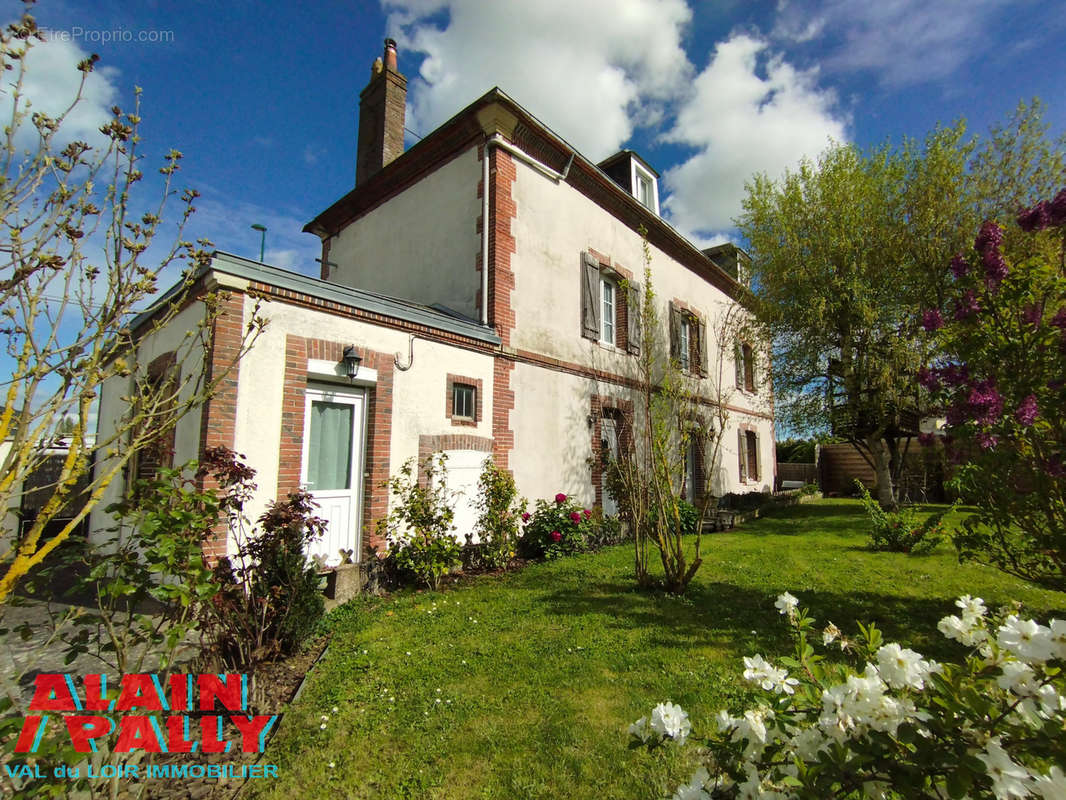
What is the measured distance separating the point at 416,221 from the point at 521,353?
3834 mm

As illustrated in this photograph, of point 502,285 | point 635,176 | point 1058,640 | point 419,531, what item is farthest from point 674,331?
point 1058,640

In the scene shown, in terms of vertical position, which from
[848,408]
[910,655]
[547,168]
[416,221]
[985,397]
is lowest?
[910,655]

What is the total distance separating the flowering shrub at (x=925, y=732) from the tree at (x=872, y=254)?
11216 mm

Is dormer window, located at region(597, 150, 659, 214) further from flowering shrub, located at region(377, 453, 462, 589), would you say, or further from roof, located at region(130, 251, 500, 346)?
flowering shrub, located at region(377, 453, 462, 589)

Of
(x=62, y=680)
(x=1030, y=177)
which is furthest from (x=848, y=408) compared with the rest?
(x=62, y=680)

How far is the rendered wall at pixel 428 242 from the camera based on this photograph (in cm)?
860

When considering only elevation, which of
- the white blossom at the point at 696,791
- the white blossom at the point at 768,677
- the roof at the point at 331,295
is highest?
the roof at the point at 331,295

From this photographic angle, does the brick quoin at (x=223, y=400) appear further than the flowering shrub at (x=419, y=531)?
No

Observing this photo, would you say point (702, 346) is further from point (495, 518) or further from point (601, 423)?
point (495, 518)

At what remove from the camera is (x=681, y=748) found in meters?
2.70

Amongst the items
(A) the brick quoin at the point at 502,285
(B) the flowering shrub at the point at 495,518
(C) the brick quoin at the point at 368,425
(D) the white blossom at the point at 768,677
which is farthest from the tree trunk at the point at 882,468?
(D) the white blossom at the point at 768,677

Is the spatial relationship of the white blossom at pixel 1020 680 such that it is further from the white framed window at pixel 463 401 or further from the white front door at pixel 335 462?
the white framed window at pixel 463 401

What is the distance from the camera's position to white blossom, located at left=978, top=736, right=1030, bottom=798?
2.88 ft

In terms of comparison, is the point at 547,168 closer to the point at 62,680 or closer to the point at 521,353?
the point at 521,353
